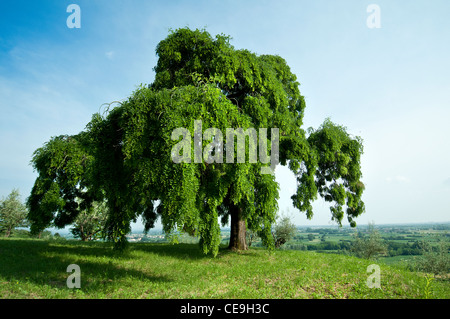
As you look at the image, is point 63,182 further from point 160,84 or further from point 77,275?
point 160,84

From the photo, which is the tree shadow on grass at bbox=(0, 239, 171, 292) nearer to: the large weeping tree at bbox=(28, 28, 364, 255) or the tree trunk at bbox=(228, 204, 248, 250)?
the large weeping tree at bbox=(28, 28, 364, 255)

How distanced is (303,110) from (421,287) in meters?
14.3

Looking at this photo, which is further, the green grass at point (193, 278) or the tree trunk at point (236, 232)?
the tree trunk at point (236, 232)

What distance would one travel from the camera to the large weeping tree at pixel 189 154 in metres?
8.14

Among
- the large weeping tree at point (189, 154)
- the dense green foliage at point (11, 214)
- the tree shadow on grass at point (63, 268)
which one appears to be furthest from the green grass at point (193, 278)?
the dense green foliage at point (11, 214)

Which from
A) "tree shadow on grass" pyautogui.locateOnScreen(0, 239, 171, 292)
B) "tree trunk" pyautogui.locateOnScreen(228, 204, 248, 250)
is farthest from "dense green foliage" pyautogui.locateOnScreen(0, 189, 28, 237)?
"tree trunk" pyautogui.locateOnScreen(228, 204, 248, 250)

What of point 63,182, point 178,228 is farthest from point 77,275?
point 178,228

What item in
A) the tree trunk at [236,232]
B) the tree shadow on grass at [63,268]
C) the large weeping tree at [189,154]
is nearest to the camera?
the large weeping tree at [189,154]

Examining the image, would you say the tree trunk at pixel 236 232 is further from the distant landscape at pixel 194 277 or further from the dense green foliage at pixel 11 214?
the dense green foliage at pixel 11 214

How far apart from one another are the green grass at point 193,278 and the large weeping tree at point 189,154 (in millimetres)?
1629

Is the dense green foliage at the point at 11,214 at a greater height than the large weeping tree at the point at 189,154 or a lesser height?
lesser

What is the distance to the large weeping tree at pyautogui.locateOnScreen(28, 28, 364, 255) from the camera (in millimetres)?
8141

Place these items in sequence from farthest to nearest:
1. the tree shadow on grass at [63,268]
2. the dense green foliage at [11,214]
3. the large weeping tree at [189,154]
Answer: the dense green foliage at [11,214], the tree shadow on grass at [63,268], the large weeping tree at [189,154]
